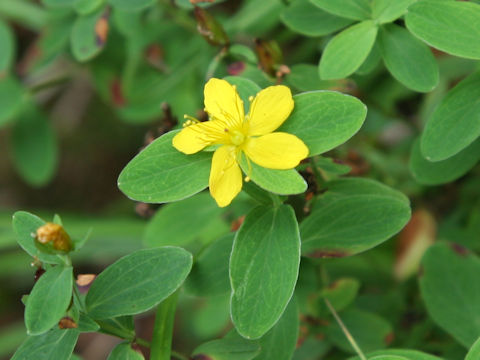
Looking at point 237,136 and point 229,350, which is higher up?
point 237,136

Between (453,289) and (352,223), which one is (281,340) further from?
(453,289)

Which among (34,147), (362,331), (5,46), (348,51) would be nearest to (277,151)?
(348,51)

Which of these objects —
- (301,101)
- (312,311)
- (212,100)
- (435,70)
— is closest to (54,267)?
(212,100)

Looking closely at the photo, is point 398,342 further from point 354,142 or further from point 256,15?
point 256,15

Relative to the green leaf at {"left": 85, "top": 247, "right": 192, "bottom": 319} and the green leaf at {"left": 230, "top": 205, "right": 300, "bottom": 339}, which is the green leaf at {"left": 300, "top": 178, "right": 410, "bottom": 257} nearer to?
the green leaf at {"left": 230, "top": 205, "right": 300, "bottom": 339}

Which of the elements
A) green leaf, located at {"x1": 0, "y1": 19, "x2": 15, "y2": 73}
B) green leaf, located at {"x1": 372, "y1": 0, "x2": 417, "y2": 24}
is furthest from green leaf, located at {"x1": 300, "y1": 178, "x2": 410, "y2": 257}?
green leaf, located at {"x1": 0, "y1": 19, "x2": 15, "y2": 73}

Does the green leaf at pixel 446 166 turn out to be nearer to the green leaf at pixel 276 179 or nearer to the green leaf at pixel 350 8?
the green leaf at pixel 350 8
